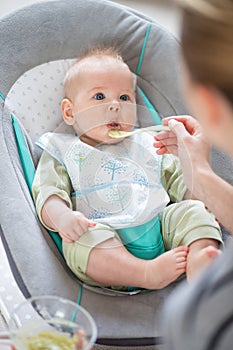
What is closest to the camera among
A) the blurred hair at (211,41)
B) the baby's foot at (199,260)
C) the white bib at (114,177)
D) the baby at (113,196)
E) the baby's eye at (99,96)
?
the blurred hair at (211,41)

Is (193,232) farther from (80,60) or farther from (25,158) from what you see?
(80,60)

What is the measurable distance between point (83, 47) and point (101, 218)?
1.84ft

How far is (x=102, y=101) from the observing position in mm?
1729

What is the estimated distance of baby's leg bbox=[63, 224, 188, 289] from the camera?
1.47 meters

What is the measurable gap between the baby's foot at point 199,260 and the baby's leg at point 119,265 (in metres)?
0.02

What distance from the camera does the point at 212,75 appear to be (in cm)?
84

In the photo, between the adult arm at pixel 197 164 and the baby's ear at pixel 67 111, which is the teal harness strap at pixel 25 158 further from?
the adult arm at pixel 197 164

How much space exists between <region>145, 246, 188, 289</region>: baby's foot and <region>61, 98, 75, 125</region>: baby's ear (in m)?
0.48

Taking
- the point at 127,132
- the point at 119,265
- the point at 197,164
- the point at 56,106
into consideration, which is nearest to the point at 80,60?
Answer: the point at 56,106

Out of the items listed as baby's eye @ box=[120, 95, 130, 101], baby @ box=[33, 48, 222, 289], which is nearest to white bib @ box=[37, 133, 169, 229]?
baby @ box=[33, 48, 222, 289]

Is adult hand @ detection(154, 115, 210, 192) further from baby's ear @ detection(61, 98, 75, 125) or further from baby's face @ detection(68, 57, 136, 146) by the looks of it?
baby's ear @ detection(61, 98, 75, 125)

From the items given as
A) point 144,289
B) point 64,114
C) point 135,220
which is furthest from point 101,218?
point 64,114

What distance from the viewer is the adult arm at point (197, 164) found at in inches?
58.1

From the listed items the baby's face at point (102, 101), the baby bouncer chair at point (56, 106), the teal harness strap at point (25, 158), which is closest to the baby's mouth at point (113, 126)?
the baby's face at point (102, 101)
